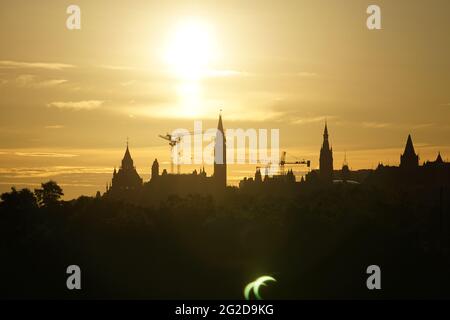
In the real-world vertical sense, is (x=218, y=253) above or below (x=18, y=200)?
below

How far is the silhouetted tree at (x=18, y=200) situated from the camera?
14625 cm

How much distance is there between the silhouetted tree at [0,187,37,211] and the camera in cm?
14625

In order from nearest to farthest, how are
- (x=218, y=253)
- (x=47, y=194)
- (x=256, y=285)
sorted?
1. (x=256, y=285)
2. (x=218, y=253)
3. (x=47, y=194)

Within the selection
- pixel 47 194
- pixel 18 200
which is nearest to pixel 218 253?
pixel 18 200

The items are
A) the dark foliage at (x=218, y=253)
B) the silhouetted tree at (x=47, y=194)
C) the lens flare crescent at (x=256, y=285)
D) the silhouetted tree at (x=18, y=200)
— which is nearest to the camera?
the lens flare crescent at (x=256, y=285)

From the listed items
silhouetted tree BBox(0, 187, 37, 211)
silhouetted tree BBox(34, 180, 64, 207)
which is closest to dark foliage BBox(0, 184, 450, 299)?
silhouetted tree BBox(0, 187, 37, 211)

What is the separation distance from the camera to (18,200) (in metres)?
153

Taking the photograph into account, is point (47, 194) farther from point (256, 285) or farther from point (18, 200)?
point (256, 285)

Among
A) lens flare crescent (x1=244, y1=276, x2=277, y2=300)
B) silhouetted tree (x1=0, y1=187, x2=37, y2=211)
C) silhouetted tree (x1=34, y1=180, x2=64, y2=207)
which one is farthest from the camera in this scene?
silhouetted tree (x1=34, y1=180, x2=64, y2=207)

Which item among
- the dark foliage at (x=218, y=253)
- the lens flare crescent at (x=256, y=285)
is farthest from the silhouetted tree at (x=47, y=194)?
the lens flare crescent at (x=256, y=285)

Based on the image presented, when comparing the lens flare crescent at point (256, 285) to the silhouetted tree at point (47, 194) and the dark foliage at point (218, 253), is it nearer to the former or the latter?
the dark foliage at point (218, 253)

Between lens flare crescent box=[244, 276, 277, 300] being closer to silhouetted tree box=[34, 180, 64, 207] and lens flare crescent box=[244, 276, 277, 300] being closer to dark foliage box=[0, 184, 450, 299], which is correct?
dark foliage box=[0, 184, 450, 299]

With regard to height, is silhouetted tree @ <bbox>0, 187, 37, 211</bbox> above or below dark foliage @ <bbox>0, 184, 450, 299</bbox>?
above
